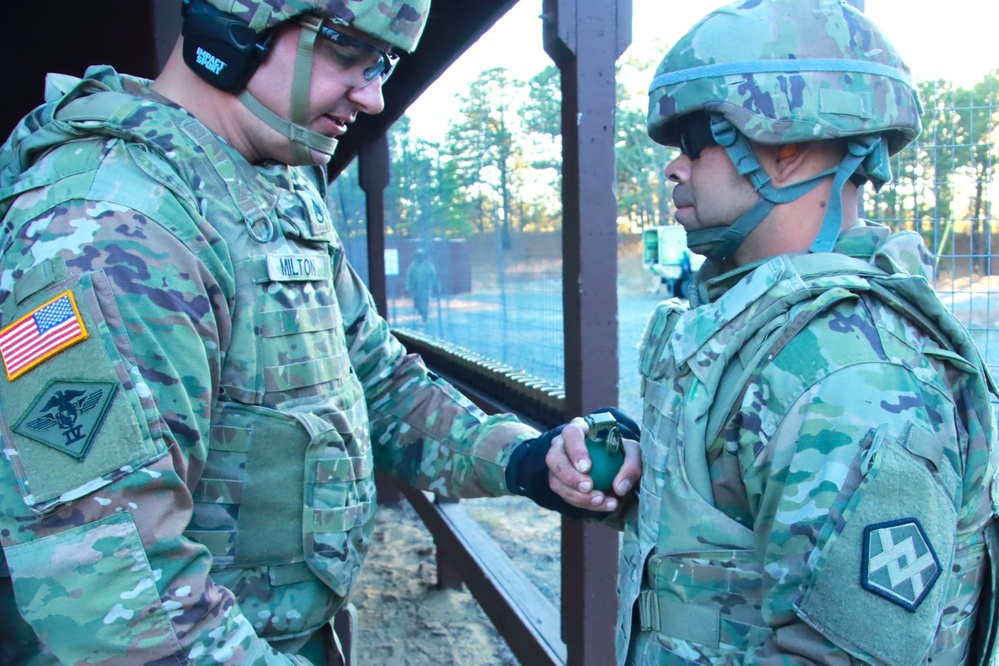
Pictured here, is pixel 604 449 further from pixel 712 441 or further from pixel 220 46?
pixel 220 46

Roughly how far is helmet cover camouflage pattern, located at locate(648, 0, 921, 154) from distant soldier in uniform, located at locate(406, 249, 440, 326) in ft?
19.8

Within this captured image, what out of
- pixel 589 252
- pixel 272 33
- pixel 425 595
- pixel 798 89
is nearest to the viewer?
pixel 798 89

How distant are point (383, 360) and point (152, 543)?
1.14m

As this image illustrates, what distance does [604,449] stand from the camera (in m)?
1.86

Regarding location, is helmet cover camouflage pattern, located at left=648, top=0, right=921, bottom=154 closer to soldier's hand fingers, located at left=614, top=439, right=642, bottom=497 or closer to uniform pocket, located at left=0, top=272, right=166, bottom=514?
soldier's hand fingers, located at left=614, top=439, right=642, bottom=497

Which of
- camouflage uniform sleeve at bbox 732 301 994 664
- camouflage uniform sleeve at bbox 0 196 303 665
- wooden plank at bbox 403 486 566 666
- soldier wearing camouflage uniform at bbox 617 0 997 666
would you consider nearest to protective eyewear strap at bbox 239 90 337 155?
camouflage uniform sleeve at bbox 0 196 303 665

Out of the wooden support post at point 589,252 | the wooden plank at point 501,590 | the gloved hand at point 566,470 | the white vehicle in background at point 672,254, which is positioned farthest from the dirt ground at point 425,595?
the white vehicle in background at point 672,254

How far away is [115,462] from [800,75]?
1.35 meters

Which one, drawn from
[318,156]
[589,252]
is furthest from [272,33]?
[589,252]

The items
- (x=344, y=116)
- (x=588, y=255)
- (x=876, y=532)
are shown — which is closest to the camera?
(x=876, y=532)

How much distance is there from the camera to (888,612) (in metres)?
1.16

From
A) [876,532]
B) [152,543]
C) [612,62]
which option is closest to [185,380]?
[152,543]

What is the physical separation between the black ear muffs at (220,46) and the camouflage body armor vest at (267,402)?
11 centimetres

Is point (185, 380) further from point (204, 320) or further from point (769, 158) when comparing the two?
point (769, 158)
